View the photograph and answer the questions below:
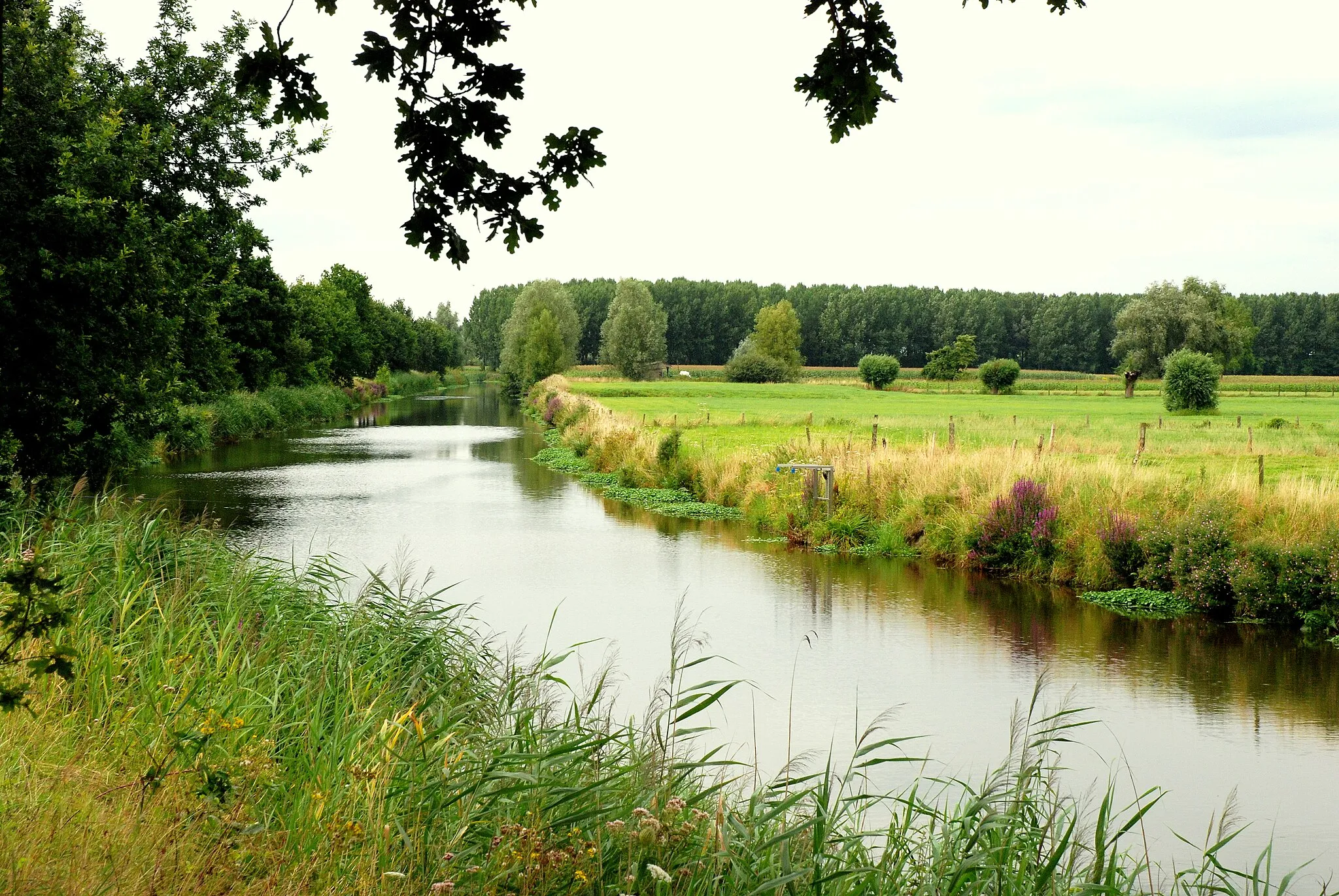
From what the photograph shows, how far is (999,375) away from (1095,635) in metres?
59.9

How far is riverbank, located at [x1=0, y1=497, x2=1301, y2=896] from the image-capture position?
3.28 m

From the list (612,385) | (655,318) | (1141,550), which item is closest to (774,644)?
(1141,550)

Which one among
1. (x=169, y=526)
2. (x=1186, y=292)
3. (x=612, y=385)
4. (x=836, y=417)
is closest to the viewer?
(x=169, y=526)

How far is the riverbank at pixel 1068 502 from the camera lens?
41.5ft

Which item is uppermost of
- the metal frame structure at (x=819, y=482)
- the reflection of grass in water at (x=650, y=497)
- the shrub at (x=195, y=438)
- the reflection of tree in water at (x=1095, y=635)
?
the shrub at (x=195, y=438)

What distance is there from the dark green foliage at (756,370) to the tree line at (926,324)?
21.0 m

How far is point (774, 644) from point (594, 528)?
8.16 m

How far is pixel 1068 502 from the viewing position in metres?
15.1

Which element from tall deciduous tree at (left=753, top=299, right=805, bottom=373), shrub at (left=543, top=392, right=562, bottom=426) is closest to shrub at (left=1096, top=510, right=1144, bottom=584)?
shrub at (left=543, top=392, right=562, bottom=426)

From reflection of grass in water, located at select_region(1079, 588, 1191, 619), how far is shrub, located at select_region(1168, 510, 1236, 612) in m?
0.16

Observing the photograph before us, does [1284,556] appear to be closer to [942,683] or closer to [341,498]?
[942,683]

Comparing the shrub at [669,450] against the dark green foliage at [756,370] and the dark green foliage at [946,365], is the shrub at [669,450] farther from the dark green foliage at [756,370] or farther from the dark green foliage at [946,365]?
the dark green foliage at [756,370]

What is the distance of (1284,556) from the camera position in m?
12.3

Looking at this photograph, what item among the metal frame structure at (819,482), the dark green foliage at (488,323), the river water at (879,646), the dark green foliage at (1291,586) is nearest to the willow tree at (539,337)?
the dark green foliage at (488,323)
